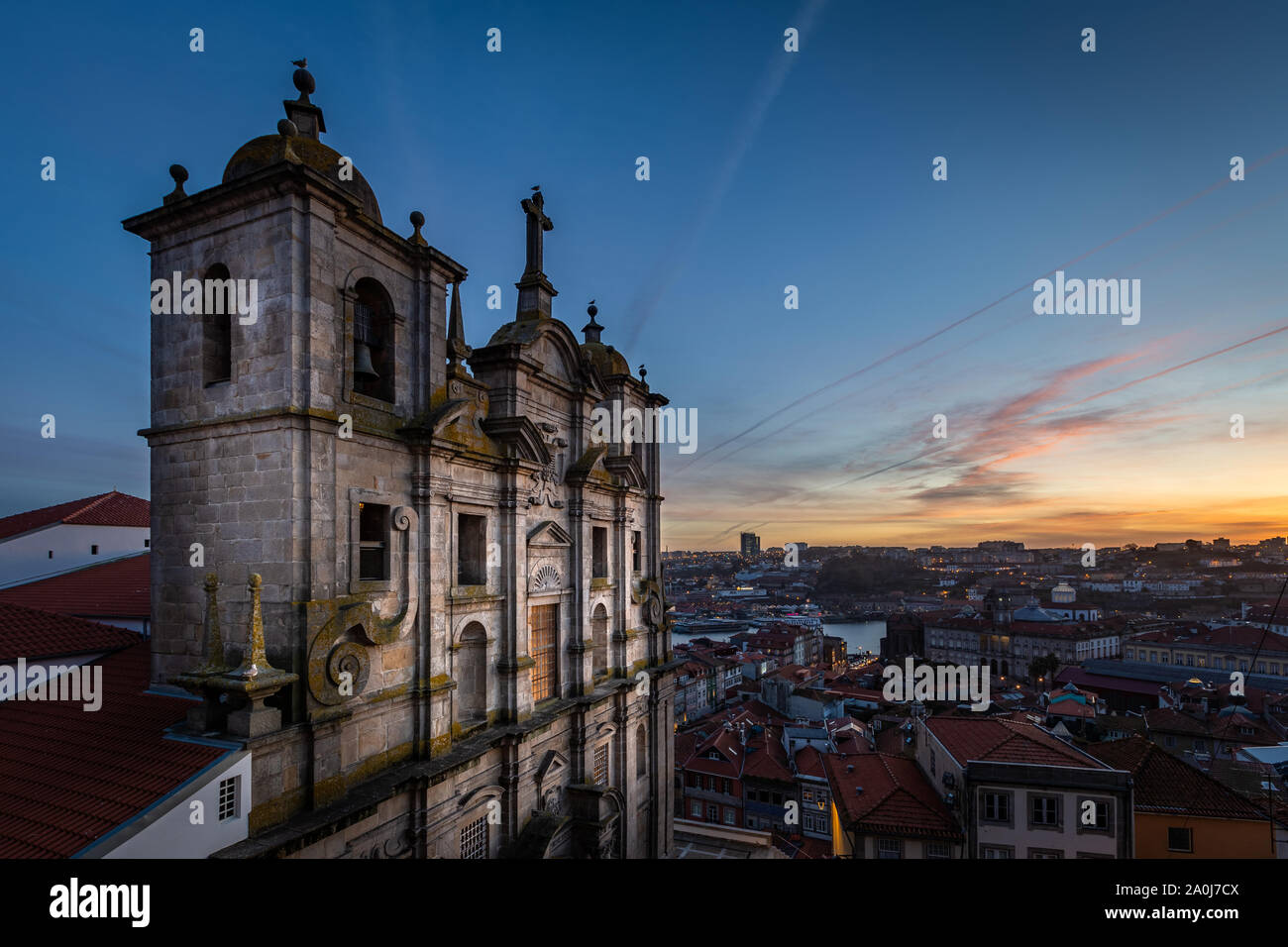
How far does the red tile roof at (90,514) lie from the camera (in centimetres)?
2502

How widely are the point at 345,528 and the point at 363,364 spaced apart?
3.78m

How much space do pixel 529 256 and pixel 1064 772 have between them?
1140 inches

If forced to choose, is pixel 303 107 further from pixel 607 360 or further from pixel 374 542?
pixel 607 360

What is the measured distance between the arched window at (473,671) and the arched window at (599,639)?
6885mm

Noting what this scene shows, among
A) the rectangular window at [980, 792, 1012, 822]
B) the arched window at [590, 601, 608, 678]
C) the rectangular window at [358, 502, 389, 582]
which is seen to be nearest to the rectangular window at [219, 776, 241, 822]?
the rectangular window at [358, 502, 389, 582]

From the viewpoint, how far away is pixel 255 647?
9898mm

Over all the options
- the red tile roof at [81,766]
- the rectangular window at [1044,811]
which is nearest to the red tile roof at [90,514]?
the red tile roof at [81,766]

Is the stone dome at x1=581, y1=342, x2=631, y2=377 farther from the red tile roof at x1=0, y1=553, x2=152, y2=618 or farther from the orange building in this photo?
the orange building

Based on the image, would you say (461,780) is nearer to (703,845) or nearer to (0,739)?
(0,739)

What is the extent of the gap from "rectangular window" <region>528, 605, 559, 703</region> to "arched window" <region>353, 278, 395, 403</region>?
830cm

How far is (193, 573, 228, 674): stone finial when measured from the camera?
33.6ft

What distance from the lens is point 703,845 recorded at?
93.9 feet
